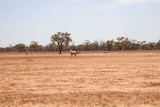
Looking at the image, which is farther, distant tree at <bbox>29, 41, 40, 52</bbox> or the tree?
distant tree at <bbox>29, 41, 40, 52</bbox>

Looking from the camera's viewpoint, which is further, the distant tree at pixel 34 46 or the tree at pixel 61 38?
the distant tree at pixel 34 46

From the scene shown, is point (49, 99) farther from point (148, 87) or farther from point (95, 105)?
point (148, 87)

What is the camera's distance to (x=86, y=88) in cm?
1355

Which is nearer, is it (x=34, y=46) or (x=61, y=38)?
(x=61, y=38)

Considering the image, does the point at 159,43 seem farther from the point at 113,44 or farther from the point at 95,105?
the point at 95,105

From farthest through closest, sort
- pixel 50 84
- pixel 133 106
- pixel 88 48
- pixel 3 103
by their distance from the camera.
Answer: pixel 88 48 < pixel 50 84 < pixel 3 103 < pixel 133 106

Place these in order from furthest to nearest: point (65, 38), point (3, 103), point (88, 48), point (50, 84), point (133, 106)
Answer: point (88, 48) → point (65, 38) → point (50, 84) → point (3, 103) → point (133, 106)

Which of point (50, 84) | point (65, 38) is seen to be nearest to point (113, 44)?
point (65, 38)

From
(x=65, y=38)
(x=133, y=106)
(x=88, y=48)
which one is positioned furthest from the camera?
(x=88, y=48)

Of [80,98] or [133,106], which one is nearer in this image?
[133,106]

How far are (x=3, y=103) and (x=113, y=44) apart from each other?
120 meters

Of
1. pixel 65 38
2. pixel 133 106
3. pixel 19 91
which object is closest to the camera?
pixel 133 106

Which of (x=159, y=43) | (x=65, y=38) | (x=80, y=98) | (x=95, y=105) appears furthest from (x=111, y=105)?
(x=159, y=43)

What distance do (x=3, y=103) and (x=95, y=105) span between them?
334cm
